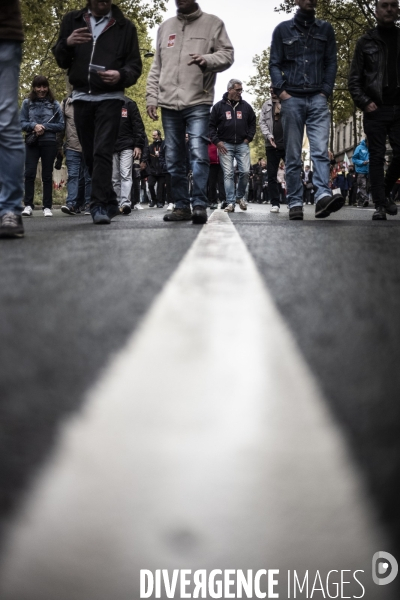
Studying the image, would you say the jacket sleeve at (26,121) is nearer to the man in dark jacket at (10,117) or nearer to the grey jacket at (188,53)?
the grey jacket at (188,53)

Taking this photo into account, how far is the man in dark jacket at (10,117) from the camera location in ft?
16.8

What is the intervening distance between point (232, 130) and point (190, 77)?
647 centimetres

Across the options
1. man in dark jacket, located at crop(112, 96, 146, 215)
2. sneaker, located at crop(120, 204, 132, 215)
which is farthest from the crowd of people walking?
man in dark jacket, located at crop(112, 96, 146, 215)

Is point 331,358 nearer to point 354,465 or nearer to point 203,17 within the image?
point 354,465

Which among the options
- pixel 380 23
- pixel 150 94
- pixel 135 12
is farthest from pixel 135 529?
pixel 135 12

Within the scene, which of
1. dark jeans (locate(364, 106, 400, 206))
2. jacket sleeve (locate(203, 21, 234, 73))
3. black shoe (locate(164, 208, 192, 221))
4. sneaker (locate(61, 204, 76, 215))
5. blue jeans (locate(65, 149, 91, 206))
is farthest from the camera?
blue jeans (locate(65, 149, 91, 206))

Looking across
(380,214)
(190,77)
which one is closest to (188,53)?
(190,77)

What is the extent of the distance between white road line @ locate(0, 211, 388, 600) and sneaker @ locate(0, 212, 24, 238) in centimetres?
381

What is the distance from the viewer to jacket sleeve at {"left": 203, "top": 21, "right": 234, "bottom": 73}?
7242 mm

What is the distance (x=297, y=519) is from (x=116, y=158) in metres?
12.6

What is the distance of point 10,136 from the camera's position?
524 centimetres

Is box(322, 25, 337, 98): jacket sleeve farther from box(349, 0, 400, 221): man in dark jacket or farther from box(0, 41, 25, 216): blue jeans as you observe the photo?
box(0, 41, 25, 216): blue jeans

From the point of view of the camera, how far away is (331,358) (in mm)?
1535

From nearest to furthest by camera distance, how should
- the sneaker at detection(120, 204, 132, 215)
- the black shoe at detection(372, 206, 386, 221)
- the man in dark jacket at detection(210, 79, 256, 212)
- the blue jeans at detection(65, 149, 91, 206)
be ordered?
1. the black shoe at detection(372, 206, 386, 221)
2. the sneaker at detection(120, 204, 132, 215)
3. the blue jeans at detection(65, 149, 91, 206)
4. the man in dark jacket at detection(210, 79, 256, 212)
